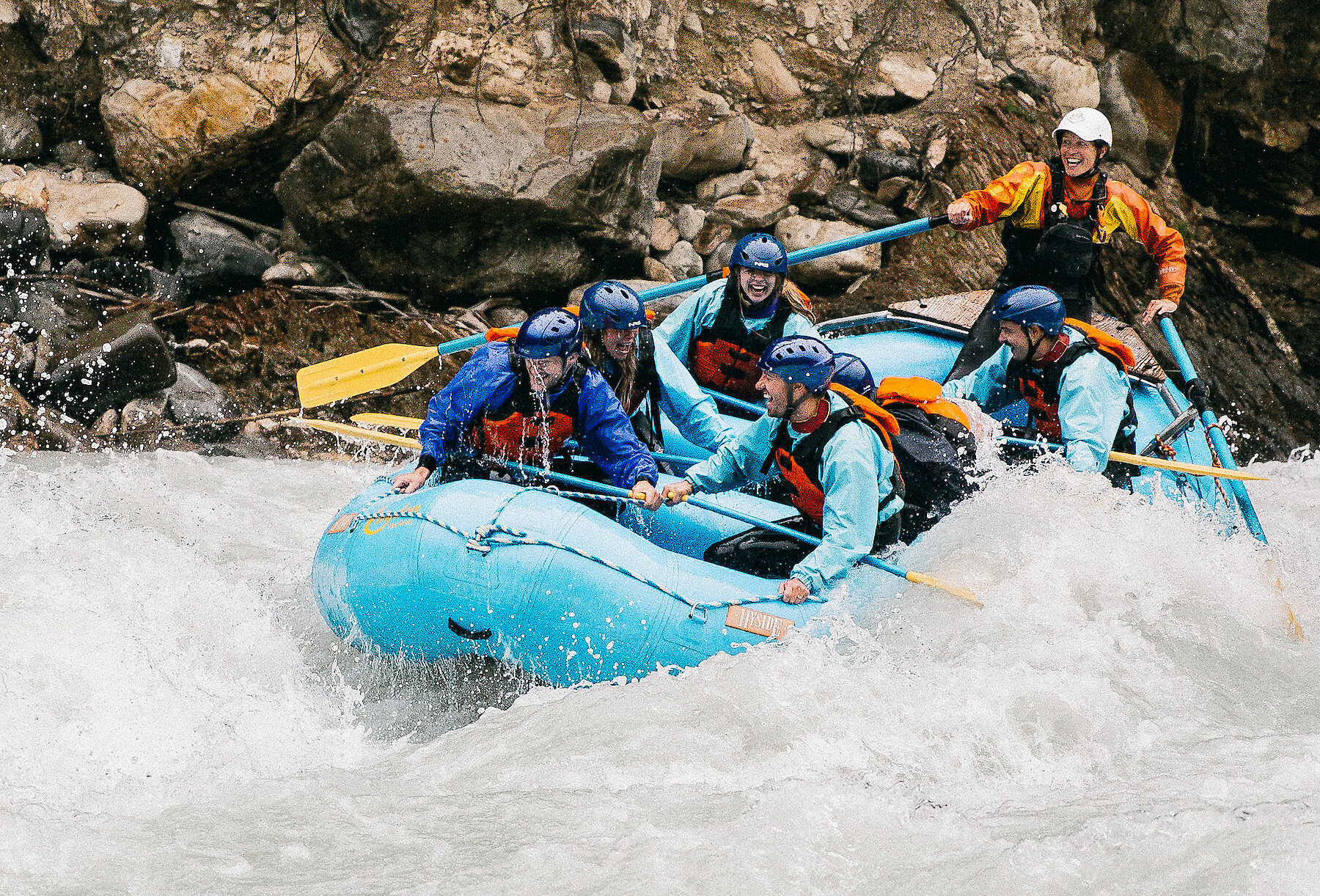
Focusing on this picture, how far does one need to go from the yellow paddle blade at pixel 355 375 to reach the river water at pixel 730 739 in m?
0.98

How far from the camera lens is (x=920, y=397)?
4656 millimetres

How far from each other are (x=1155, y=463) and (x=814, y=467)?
169 cm

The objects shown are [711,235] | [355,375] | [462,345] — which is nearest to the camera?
[355,375]

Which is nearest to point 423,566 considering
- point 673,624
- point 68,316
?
point 673,624

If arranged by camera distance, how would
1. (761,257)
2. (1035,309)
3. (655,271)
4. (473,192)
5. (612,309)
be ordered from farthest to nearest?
(655,271) < (473,192) < (761,257) < (1035,309) < (612,309)

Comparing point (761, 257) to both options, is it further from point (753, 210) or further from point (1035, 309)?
point (753, 210)

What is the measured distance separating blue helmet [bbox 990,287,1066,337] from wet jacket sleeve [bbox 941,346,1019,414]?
487mm

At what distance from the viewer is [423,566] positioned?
4016mm

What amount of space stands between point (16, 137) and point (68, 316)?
1.70 m

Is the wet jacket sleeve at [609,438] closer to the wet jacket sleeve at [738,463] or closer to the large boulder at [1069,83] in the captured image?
the wet jacket sleeve at [738,463]

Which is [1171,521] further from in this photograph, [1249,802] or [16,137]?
[16,137]

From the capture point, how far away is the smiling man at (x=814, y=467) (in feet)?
12.9

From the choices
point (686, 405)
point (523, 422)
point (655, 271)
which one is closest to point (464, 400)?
point (523, 422)

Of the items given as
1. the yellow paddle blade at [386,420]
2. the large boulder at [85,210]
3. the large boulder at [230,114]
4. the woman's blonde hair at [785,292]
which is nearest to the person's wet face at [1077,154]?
the woman's blonde hair at [785,292]
